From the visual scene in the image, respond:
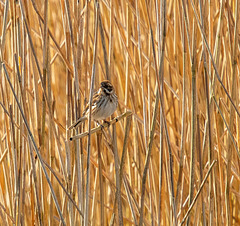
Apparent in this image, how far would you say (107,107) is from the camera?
2.50m

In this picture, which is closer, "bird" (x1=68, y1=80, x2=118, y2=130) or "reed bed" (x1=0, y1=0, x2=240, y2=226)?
"reed bed" (x1=0, y1=0, x2=240, y2=226)

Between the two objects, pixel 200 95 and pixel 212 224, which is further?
pixel 200 95

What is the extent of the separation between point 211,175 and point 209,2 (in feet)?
2.69

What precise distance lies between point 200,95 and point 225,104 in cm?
20

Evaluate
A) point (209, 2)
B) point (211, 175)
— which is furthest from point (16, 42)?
point (211, 175)

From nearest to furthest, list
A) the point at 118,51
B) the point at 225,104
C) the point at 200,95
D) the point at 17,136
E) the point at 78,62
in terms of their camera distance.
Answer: the point at 78,62
the point at 17,136
the point at 225,104
the point at 200,95
the point at 118,51

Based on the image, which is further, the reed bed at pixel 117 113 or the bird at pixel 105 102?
the bird at pixel 105 102

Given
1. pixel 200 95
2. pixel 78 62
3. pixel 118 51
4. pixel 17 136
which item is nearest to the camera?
pixel 78 62

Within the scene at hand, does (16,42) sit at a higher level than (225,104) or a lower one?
higher

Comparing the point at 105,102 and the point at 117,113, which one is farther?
the point at 117,113

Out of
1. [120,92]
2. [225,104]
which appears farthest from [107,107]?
[225,104]

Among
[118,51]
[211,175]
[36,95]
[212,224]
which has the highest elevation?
[118,51]

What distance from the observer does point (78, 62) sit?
78.3 inches

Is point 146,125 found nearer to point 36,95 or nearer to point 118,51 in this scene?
point 36,95
